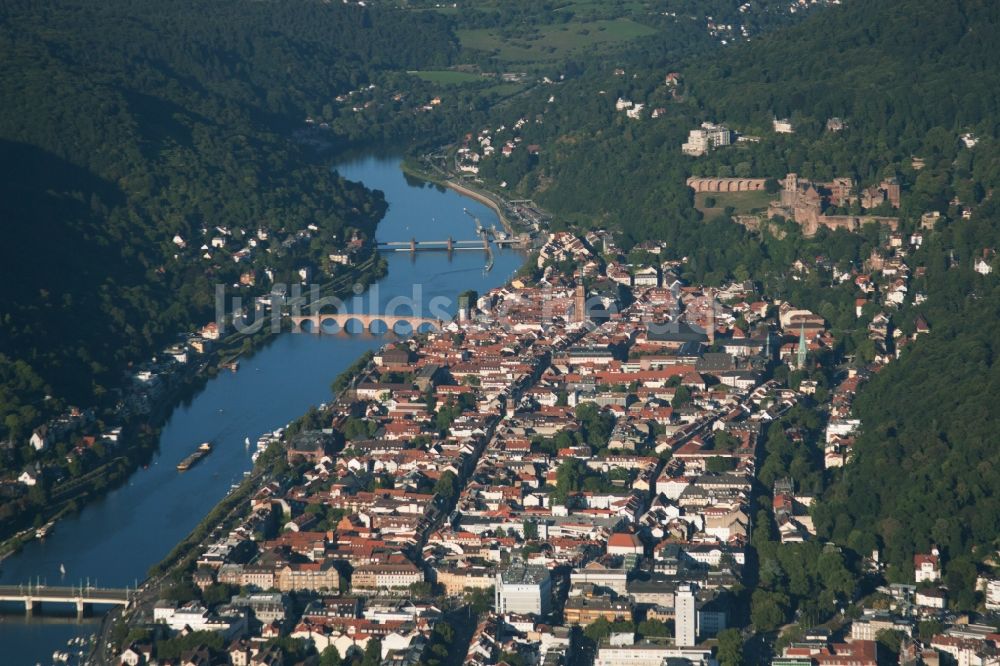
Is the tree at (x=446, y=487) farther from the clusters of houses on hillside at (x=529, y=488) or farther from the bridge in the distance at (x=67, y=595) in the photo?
the bridge in the distance at (x=67, y=595)

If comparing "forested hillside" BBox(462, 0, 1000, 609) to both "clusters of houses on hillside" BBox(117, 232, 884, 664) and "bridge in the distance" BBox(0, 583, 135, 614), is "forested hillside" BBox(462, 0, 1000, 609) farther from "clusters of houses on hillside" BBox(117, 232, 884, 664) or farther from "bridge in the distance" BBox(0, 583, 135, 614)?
"bridge in the distance" BBox(0, 583, 135, 614)

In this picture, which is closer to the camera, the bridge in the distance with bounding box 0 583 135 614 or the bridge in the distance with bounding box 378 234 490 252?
the bridge in the distance with bounding box 0 583 135 614

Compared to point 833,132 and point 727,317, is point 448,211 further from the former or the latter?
point 727,317

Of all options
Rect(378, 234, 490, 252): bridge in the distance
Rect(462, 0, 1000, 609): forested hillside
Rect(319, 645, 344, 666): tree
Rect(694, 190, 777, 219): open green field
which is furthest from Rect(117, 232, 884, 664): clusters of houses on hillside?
Rect(378, 234, 490, 252): bridge in the distance

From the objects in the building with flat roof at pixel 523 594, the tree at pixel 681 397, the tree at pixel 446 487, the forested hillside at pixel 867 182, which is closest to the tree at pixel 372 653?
the building with flat roof at pixel 523 594

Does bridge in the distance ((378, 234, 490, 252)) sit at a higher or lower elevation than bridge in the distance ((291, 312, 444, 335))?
higher

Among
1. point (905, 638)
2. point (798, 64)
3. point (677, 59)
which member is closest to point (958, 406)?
point (905, 638)
